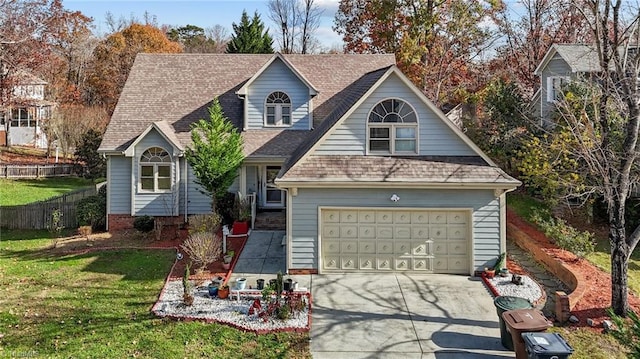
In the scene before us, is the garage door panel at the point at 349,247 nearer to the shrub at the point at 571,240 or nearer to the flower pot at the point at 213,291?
the flower pot at the point at 213,291

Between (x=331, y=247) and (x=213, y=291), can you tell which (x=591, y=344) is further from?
(x=213, y=291)

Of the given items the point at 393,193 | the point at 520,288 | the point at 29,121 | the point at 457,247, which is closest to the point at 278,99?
the point at 393,193

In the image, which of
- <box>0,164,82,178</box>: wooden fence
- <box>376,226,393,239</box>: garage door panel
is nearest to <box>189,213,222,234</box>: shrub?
<box>376,226,393,239</box>: garage door panel

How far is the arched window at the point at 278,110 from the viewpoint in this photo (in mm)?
20516

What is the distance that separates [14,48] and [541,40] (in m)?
36.8

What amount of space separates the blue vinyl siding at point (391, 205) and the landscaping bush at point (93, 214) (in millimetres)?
10414

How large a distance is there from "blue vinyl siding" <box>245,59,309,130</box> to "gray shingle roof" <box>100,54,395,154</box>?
2.84 feet

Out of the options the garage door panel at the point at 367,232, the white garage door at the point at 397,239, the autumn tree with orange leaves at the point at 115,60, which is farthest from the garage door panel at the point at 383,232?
the autumn tree with orange leaves at the point at 115,60

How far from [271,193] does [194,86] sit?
262 inches

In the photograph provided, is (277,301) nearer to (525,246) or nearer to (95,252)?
(95,252)

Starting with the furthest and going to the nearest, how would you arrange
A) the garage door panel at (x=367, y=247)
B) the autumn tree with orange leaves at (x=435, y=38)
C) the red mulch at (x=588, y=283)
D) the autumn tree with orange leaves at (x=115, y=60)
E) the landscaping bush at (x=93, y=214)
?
the autumn tree with orange leaves at (x=115, y=60), the autumn tree with orange leaves at (x=435, y=38), the landscaping bush at (x=93, y=214), the garage door panel at (x=367, y=247), the red mulch at (x=588, y=283)

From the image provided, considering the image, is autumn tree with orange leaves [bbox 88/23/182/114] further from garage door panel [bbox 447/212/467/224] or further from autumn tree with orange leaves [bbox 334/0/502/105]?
garage door panel [bbox 447/212/467/224]

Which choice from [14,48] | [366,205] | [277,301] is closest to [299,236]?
[366,205]

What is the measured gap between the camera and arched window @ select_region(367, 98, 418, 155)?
13812 millimetres
